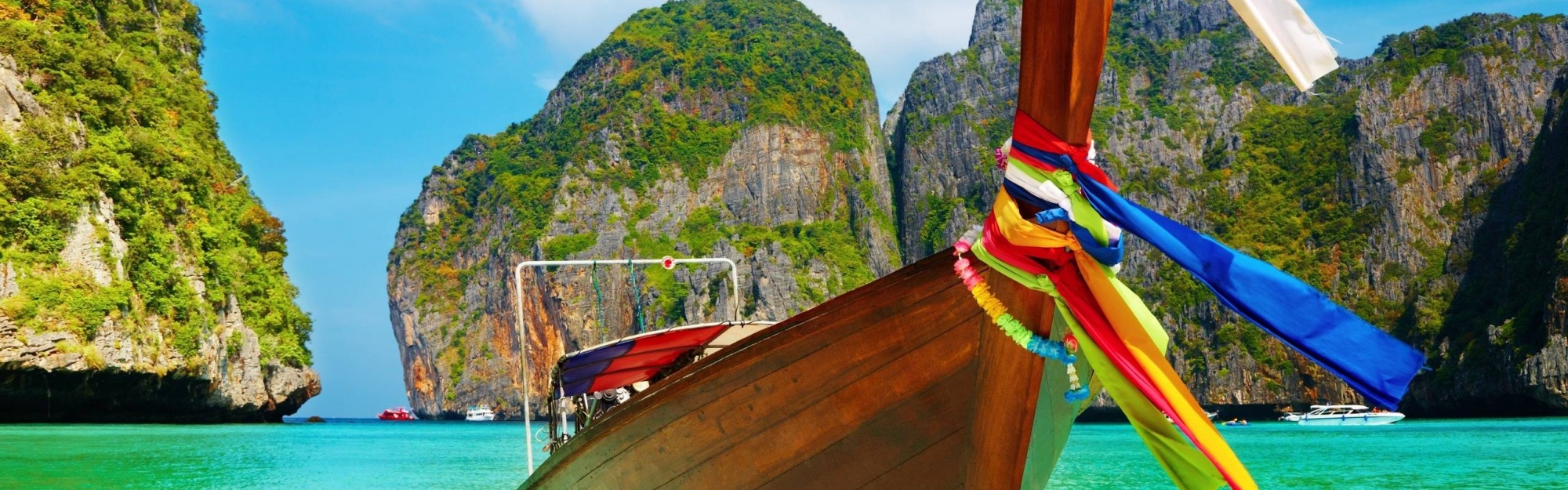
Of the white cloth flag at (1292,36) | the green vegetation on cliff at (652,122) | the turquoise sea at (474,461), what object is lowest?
the turquoise sea at (474,461)

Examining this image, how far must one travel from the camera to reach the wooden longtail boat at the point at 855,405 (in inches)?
126

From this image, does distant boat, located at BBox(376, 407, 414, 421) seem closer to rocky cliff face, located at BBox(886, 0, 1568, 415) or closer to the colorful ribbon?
rocky cliff face, located at BBox(886, 0, 1568, 415)

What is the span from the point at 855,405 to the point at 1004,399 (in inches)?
19.2

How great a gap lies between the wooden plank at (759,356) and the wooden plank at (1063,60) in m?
0.73

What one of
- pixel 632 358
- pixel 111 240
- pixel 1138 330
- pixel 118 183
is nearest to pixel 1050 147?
pixel 1138 330

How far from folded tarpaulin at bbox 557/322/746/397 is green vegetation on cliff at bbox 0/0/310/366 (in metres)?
25.4

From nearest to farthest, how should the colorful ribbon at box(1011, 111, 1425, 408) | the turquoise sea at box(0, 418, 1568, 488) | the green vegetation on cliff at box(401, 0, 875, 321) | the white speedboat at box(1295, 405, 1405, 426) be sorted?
the colorful ribbon at box(1011, 111, 1425, 408)
the turquoise sea at box(0, 418, 1568, 488)
the white speedboat at box(1295, 405, 1405, 426)
the green vegetation on cliff at box(401, 0, 875, 321)

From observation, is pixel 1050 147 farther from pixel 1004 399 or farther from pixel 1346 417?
→ pixel 1346 417

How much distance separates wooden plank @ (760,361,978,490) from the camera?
3.38m

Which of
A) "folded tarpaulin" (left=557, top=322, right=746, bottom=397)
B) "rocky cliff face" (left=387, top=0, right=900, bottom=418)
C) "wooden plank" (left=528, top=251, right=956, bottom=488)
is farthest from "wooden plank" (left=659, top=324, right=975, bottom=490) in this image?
"rocky cliff face" (left=387, top=0, right=900, bottom=418)

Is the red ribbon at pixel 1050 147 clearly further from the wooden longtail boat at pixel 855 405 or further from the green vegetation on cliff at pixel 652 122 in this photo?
the green vegetation on cliff at pixel 652 122

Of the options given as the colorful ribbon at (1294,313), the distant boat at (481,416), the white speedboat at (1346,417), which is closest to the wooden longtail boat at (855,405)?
the colorful ribbon at (1294,313)

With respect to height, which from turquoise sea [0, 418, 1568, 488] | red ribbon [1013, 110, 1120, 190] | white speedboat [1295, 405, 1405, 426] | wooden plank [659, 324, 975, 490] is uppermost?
red ribbon [1013, 110, 1120, 190]

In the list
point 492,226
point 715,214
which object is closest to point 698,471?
point 715,214
